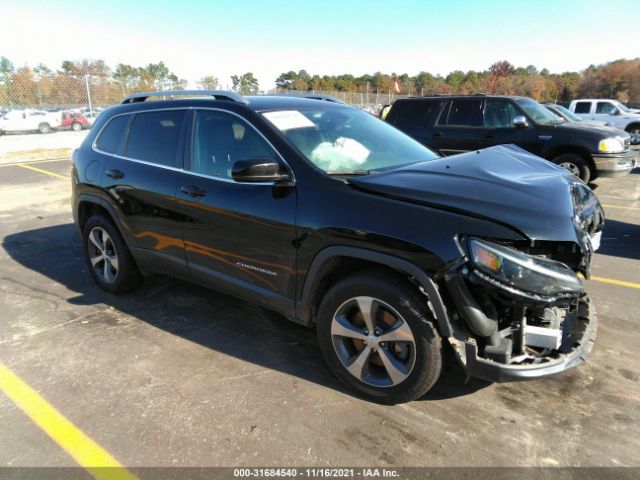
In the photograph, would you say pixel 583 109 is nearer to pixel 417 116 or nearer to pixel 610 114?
pixel 610 114

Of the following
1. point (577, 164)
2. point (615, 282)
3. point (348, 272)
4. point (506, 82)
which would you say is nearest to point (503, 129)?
point (577, 164)

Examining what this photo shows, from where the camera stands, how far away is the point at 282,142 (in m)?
3.07

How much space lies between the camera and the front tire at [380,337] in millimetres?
2508

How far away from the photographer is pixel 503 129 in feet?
29.6

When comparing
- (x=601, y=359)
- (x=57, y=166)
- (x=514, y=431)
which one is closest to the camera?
(x=514, y=431)

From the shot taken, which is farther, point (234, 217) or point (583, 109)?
point (583, 109)

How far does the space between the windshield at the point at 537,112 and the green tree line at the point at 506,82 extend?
38.5m

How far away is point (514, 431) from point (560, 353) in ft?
1.69

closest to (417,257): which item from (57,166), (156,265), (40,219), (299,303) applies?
Result: (299,303)

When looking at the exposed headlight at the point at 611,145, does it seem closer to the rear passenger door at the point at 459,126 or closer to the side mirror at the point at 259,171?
the rear passenger door at the point at 459,126

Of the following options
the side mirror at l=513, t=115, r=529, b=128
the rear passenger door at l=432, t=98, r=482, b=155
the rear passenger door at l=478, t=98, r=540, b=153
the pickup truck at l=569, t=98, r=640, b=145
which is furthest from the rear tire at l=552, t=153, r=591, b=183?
the pickup truck at l=569, t=98, r=640, b=145

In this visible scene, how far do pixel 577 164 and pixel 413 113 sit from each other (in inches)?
130

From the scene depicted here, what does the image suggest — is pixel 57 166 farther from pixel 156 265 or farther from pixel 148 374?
pixel 148 374

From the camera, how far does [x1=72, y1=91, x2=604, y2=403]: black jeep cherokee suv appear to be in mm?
2355
